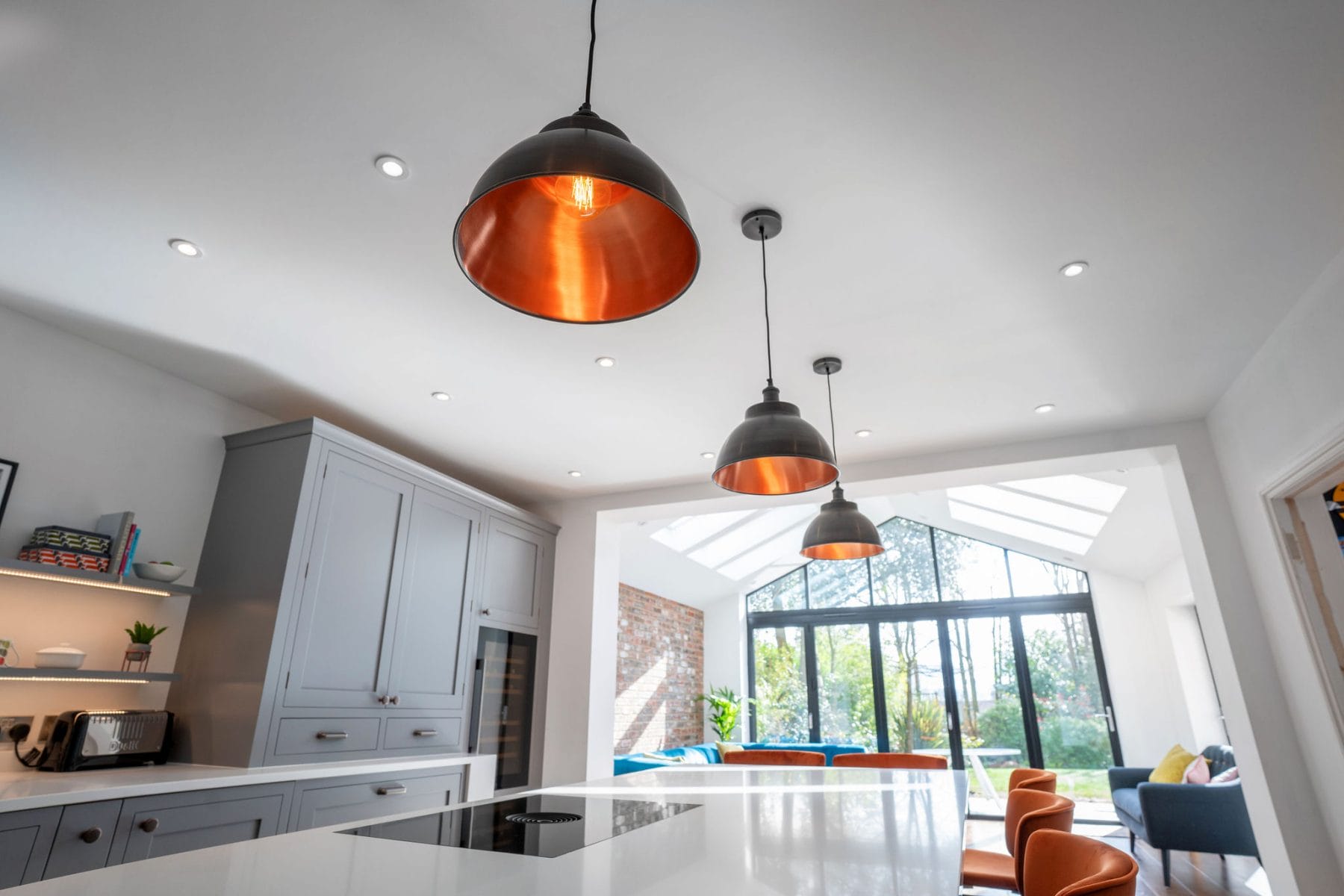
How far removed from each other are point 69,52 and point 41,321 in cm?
158

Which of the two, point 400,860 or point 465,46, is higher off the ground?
point 465,46

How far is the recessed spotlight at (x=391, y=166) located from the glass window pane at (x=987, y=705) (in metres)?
7.59

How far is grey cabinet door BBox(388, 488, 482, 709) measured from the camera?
139 inches

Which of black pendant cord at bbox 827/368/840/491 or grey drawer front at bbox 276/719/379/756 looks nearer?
grey drawer front at bbox 276/719/379/756

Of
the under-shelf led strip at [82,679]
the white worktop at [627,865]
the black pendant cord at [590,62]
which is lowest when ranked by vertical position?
the white worktop at [627,865]

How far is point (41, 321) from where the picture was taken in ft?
8.97

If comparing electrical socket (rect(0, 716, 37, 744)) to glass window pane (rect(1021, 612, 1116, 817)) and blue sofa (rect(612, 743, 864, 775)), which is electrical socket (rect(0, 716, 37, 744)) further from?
Answer: glass window pane (rect(1021, 612, 1116, 817))

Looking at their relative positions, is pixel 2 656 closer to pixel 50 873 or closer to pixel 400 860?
pixel 50 873

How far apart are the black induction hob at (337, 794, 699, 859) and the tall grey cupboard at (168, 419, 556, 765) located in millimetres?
1614

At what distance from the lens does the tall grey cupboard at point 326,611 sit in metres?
2.88

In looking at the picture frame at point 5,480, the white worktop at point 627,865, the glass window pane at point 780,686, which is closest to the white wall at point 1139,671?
the glass window pane at point 780,686

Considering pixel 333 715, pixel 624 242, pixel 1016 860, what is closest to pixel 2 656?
pixel 333 715

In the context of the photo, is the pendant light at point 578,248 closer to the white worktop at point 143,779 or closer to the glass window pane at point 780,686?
the white worktop at point 143,779

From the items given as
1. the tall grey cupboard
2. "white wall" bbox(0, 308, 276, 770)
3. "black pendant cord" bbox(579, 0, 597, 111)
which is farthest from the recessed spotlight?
"white wall" bbox(0, 308, 276, 770)
